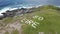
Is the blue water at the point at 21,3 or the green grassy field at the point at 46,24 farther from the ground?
the green grassy field at the point at 46,24

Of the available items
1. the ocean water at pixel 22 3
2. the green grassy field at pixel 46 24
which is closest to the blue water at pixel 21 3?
the ocean water at pixel 22 3

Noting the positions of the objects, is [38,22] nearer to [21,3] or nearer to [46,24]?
[46,24]

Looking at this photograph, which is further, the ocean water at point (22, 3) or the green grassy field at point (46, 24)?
the ocean water at point (22, 3)

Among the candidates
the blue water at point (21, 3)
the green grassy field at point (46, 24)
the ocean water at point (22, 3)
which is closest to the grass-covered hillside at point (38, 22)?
the green grassy field at point (46, 24)

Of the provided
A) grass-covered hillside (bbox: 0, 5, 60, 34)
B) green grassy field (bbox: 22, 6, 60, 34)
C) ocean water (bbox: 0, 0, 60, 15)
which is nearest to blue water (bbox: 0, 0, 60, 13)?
ocean water (bbox: 0, 0, 60, 15)

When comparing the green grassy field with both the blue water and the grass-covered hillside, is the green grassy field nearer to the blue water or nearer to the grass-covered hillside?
the grass-covered hillside

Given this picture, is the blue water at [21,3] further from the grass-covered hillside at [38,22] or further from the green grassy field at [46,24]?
the green grassy field at [46,24]

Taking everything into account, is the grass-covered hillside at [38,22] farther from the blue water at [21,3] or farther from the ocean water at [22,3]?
the blue water at [21,3]

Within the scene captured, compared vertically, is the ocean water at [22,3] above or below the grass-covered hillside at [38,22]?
below
